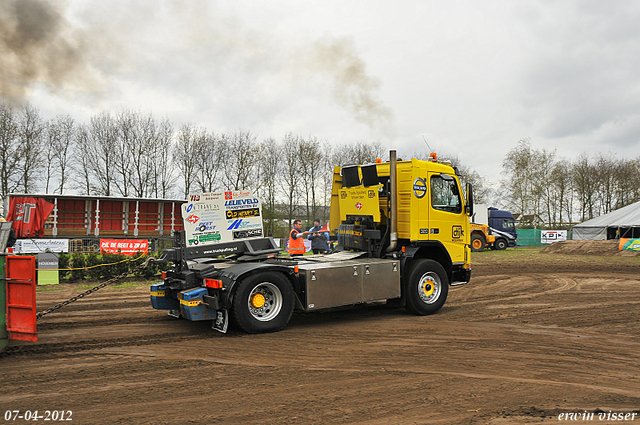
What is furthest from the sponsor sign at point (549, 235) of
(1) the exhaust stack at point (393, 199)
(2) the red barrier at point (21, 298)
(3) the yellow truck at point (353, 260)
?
(2) the red barrier at point (21, 298)

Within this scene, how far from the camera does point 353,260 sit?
8.62m

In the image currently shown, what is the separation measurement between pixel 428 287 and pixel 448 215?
5.07 feet

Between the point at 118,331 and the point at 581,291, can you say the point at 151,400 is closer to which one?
the point at 118,331

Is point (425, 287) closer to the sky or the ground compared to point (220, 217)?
closer to the ground

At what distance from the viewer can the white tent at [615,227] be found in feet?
109

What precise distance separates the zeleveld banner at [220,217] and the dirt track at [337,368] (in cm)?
164

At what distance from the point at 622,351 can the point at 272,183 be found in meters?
→ 36.2

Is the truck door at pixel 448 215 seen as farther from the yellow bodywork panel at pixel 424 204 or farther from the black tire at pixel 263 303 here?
the black tire at pixel 263 303

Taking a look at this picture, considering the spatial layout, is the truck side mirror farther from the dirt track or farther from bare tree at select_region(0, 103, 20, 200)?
bare tree at select_region(0, 103, 20, 200)

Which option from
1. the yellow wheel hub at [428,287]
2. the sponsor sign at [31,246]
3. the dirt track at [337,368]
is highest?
the sponsor sign at [31,246]

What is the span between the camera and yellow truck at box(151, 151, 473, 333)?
23.6 ft

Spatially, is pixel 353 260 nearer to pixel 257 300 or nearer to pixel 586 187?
pixel 257 300

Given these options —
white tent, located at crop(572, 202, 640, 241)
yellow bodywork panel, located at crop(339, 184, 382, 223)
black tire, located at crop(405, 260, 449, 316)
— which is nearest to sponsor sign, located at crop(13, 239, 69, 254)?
yellow bodywork panel, located at crop(339, 184, 382, 223)

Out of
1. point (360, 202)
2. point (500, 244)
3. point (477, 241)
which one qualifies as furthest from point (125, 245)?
point (500, 244)
